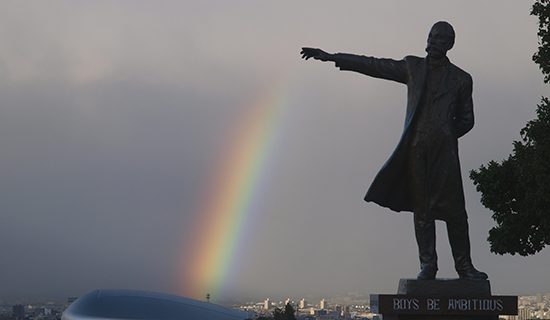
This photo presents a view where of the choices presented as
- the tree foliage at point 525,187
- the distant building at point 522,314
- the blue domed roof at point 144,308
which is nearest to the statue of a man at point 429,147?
the distant building at point 522,314

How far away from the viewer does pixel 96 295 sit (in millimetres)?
29125

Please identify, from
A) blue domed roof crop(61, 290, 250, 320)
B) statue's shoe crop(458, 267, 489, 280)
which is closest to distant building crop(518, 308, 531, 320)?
statue's shoe crop(458, 267, 489, 280)

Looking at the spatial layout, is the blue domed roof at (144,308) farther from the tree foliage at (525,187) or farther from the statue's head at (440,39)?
the statue's head at (440,39)

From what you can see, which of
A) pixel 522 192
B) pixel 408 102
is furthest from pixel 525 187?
pixel 408 102

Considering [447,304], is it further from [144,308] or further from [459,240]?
[144,308]

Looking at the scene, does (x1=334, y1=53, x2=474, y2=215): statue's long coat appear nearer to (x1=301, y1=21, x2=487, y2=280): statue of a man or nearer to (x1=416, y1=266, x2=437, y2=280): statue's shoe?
(x1=301, y1=21, x2=487, y2=280): statue of a man

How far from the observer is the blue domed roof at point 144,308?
89.3ft

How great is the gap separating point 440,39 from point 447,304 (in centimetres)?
320

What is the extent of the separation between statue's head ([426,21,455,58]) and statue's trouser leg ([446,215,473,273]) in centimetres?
203

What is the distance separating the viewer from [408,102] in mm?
11508

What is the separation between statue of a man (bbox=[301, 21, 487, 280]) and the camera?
11.1 m

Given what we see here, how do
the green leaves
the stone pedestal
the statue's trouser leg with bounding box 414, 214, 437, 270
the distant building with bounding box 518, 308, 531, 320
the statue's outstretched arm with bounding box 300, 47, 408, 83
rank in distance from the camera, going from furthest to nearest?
the green leaves < the distant building with bounding box 518, 308, 531, 320 < the statue's outstretched arm with bounding box 300, 47, 408, 83 < the statue's trouser leg with bounding box 414, 214, 437, 270 < the stone pedestal

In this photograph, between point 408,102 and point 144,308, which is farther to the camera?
point 144,308

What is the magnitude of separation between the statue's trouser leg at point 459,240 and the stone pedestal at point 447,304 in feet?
1.70
